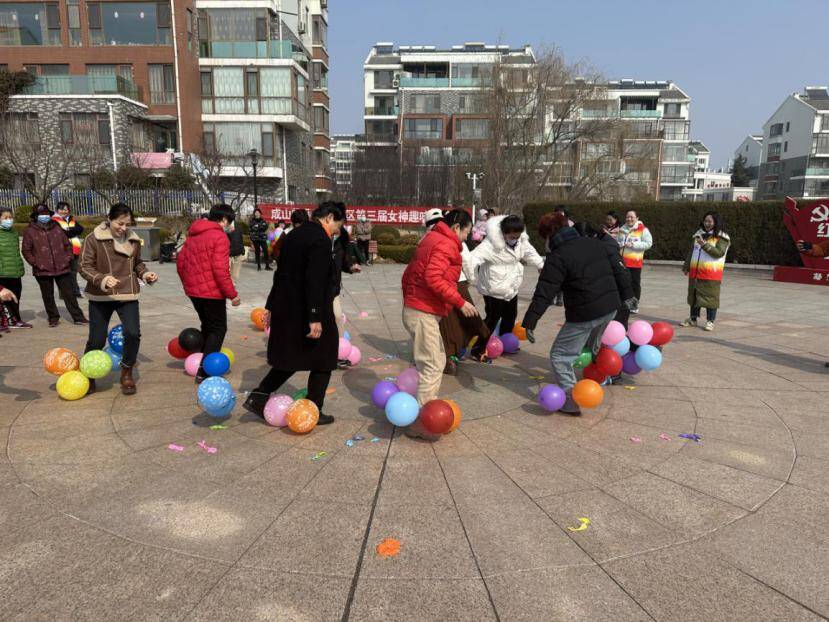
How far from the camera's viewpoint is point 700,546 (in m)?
2.92

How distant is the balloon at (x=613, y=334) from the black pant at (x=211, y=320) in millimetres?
3954

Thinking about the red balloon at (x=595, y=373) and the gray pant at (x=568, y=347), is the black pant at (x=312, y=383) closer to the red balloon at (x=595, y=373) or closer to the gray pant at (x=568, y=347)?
the gray pant at (x=568, y=347)

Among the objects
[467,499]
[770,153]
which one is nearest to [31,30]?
[467,499]

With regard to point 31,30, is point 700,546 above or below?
below

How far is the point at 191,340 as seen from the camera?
5.80 m

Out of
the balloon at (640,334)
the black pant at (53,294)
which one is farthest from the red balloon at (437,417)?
the black pant at (53,294)

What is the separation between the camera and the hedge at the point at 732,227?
55.3 feet

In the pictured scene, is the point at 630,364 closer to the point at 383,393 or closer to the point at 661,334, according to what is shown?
the point at 661,334

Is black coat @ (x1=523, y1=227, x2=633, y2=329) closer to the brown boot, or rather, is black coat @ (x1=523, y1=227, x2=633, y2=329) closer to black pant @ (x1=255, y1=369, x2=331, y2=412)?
black pant @ (x1=255, y1=369, x2=331, y2=412)

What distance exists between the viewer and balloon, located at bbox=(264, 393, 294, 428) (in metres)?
4.38

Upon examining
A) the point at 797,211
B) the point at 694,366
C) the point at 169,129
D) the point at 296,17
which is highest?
the point at 296,17

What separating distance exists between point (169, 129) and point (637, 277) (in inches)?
1400

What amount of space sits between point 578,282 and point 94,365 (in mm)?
4526

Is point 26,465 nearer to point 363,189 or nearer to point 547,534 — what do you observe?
point 547,534
